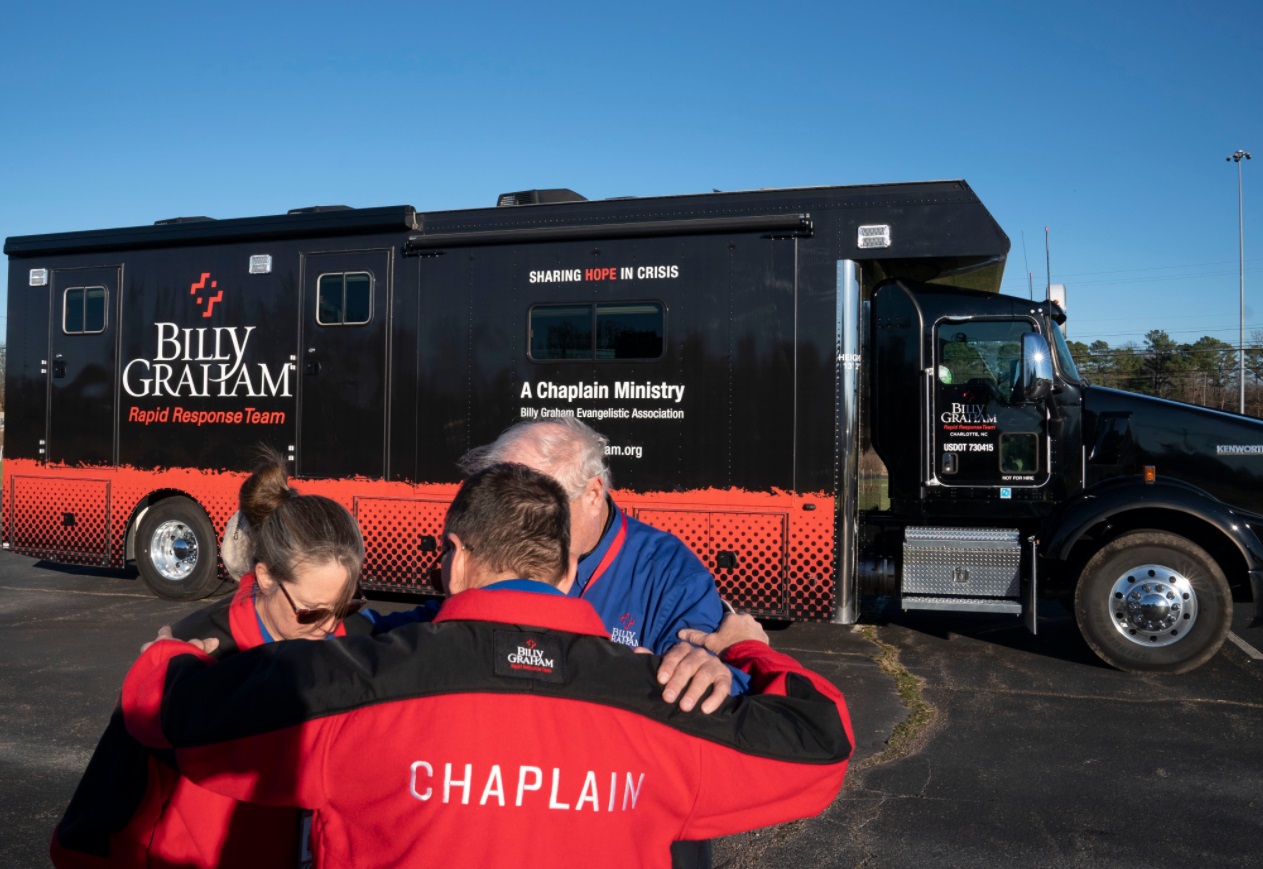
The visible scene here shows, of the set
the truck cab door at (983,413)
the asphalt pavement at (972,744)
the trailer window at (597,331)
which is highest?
the trailer window at (597,331)

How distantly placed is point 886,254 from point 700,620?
207 inches

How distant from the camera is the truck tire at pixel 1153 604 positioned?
7.02 m

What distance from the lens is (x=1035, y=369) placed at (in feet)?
24.2

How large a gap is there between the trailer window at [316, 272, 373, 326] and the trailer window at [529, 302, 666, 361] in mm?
1537

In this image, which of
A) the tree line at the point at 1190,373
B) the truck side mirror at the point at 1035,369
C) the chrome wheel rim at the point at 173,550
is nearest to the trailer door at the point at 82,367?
the chrome wheel rim at the point at 173,550

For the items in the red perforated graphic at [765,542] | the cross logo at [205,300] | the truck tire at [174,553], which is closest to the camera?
the red perforated graphic at [765,542]

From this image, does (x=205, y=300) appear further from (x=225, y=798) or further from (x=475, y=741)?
(x=475, y=741)

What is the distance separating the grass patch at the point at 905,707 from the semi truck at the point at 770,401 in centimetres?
45

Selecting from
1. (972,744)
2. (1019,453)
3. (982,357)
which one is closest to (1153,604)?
(1019,453)

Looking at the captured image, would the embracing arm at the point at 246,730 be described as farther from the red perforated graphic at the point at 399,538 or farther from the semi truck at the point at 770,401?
the red perforated graphic at the point at 399,538

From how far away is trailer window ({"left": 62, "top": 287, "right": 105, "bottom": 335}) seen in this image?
957cm

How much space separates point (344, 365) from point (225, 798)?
699 centimetres

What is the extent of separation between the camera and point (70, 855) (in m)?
1.90

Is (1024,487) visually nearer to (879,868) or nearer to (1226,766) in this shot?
(1226,766)
